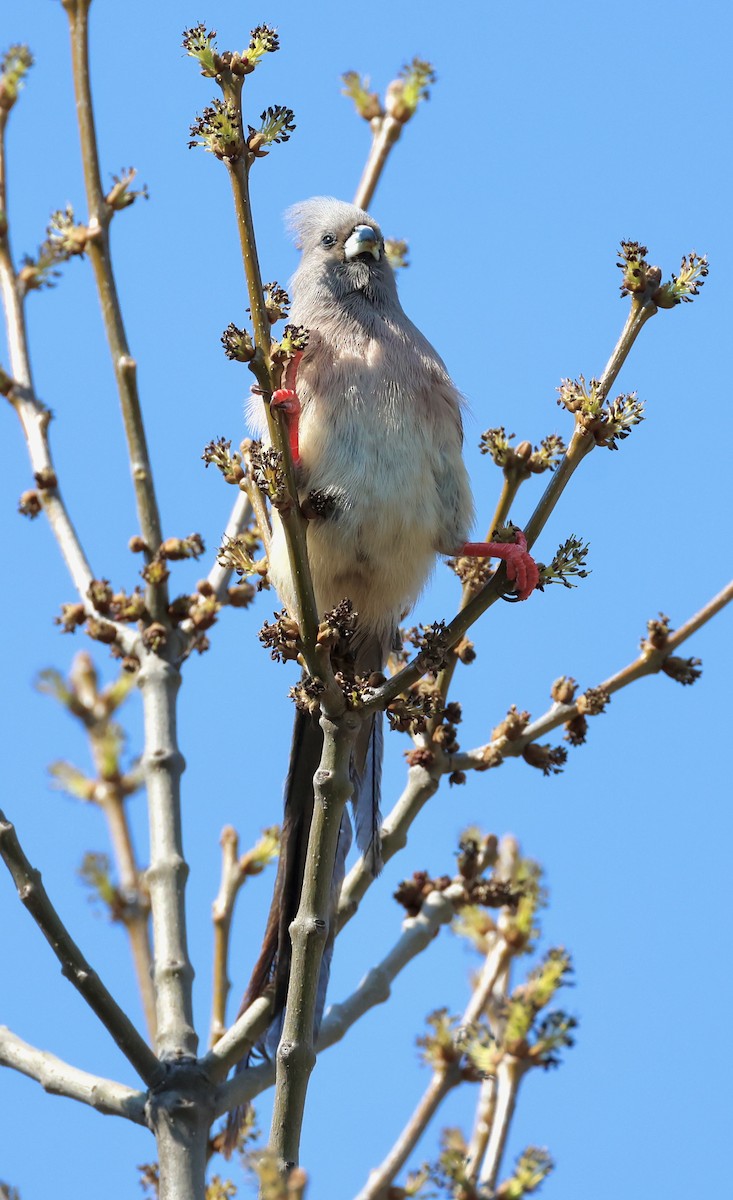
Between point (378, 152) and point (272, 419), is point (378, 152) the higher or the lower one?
the higher one

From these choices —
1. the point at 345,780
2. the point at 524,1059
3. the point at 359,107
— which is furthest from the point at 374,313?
the point at 524,1059

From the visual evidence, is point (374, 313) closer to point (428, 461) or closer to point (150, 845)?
point (428, 461)

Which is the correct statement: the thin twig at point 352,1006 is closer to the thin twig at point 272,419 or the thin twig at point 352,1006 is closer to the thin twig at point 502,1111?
the thin twig at point 502,1111

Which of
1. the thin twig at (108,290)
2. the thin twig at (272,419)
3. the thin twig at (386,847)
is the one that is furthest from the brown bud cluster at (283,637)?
the thin twig at (108,290)

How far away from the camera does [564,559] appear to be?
135 inches

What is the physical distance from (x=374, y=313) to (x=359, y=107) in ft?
4.30

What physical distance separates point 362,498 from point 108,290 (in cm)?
144

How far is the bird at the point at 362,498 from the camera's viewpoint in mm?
4289

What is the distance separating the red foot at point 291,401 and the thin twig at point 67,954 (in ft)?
4.05

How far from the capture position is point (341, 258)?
5.21 m

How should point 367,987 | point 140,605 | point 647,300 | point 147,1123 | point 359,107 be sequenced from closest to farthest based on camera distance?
point 647,300, point 147,1123, point 367,987, point 140,605, point 359,107

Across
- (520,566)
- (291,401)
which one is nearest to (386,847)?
(520,566)

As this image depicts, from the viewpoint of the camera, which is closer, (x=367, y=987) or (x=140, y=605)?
(x=367, y=987)

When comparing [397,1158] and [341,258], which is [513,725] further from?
[341,258]
